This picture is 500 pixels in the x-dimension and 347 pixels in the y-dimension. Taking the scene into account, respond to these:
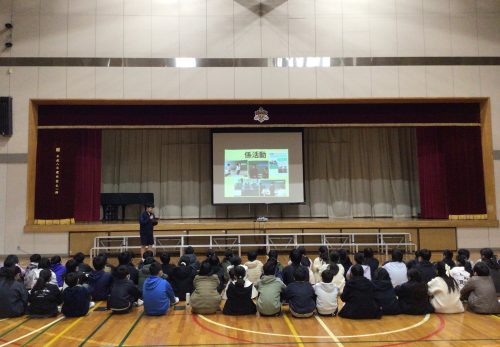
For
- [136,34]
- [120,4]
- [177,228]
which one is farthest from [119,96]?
[177,228]

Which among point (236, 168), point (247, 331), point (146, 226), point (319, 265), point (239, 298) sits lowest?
point (247, 331)

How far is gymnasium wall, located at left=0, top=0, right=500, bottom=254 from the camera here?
11328mm

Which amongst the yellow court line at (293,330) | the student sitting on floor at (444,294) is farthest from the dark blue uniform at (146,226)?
the student sitting on floor at (444,294)

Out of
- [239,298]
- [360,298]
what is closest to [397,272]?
[360,298]

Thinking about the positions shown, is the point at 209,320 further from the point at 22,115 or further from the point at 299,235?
the point at 22,115

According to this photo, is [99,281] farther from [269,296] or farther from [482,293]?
[482,293]

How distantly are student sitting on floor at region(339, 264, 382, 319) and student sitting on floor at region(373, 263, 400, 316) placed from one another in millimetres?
147

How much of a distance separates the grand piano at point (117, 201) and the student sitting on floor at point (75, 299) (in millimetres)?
8553

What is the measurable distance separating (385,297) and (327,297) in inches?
30.0

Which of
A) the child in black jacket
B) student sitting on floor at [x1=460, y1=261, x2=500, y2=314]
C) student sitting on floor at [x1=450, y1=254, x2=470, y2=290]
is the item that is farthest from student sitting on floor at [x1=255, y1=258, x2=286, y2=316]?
student sitting on floor at [x1=450, y1=254, x2=470, y2=290]

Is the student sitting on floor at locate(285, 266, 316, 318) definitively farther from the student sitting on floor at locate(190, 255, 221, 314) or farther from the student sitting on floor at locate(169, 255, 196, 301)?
the student sitting on floor at locate(169, 255, 196, 301)

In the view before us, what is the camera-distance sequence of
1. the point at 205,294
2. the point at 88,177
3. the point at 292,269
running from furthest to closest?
the point at 88,177 → the point at 292,269 → the point at 205,294

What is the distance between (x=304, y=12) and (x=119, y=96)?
567cm

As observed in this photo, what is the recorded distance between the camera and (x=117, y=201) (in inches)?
543
